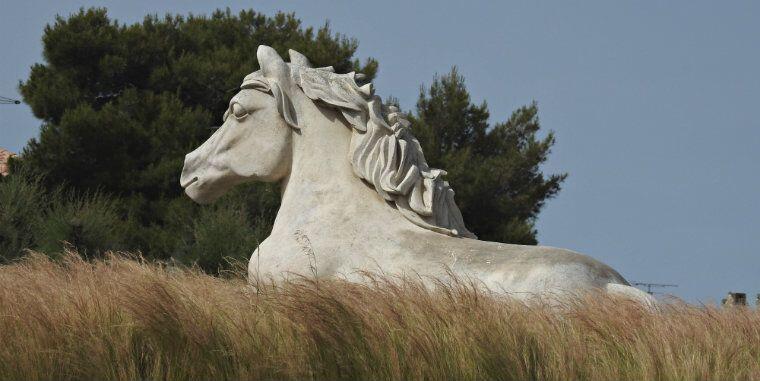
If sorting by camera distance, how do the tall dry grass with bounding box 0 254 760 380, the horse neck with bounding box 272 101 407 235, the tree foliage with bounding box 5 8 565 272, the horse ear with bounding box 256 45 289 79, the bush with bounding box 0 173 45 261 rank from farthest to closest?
1. the tree foliage with bounding box 5 8 565 272
2. the bush with bounding box 0 173 45 261
3. the horse ear with bounding box 256 45 289 79
4. the horse neck with bounding box 272 101 407 235
5. the tall dry grass with bounding box 0 254 760 380

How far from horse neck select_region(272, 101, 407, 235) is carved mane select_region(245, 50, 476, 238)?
0.07m

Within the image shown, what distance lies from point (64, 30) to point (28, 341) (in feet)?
70.7

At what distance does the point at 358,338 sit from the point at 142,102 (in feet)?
69.4

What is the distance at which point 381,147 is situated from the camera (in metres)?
7.82

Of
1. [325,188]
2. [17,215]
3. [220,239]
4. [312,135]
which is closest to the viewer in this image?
[325,188]

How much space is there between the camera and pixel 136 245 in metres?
23.0

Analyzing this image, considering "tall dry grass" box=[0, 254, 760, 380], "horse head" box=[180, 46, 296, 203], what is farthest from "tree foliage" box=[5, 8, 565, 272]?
"tall dry grass" box=[0, 254, 760, 380]

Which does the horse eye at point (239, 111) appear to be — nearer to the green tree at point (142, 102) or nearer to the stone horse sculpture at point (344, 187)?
the stone horse sculpture at point (344, 187)

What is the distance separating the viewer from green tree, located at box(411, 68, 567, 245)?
25000 mm

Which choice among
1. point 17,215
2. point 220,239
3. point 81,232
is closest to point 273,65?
point 81,232

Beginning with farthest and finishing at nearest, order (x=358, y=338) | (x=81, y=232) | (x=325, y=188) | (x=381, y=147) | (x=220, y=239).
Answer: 1. (x=220, y=239)
2. (x=81, y=232)
3. (x=325, y=188)
4. (x=381, y=147)
5. (x=358, y=338)

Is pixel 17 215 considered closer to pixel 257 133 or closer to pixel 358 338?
pixel 257 133

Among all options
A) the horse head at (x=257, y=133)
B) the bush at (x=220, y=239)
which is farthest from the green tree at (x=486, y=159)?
the horse head at (x=257, y=133)

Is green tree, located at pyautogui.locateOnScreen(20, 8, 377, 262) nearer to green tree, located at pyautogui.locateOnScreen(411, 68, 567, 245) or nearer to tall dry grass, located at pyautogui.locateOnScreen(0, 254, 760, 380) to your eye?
green tree, located at pyautogui.locateOnScreen(411, 68, 567, 245)
